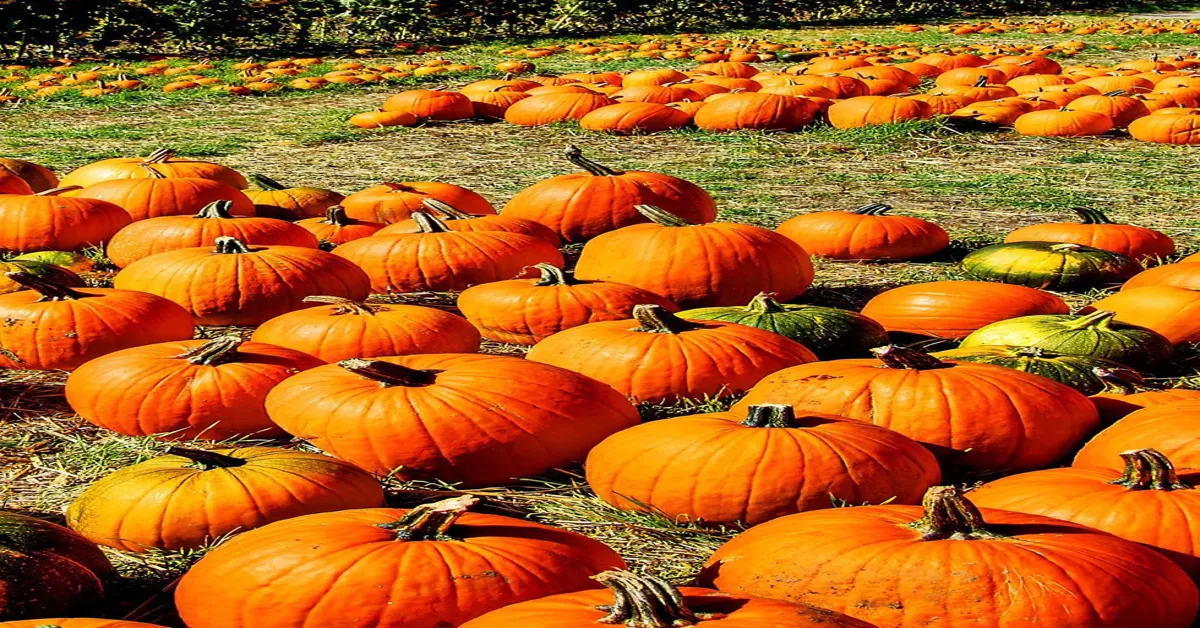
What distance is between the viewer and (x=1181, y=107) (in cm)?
1112

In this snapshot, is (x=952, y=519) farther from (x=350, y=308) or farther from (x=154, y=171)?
(x=154, y=171)

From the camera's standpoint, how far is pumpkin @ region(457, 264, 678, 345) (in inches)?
189

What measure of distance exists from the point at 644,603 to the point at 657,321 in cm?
230

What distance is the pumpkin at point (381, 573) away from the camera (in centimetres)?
248

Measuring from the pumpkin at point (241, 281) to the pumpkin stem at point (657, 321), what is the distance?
1.51 meters

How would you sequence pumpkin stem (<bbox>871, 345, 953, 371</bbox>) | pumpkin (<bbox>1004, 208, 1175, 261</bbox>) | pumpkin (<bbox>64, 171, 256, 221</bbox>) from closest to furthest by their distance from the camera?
pumpkin stem (<bbox>871, 345, 953, 371</bbox>), pumpkin (<bbox>1004, 208, 1175, 261</bbox>), pumpkin (<bbox>64, 171, 256, 221</bbox>)

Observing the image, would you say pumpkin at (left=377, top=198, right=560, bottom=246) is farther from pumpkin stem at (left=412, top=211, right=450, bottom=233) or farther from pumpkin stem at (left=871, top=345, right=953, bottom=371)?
pumpkin stem at (left=871, top=345, right=953, bottom=371)

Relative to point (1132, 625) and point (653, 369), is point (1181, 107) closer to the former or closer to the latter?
point (653, 369)

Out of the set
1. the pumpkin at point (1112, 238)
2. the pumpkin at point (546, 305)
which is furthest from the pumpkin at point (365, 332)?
the pumpkin at point (1112, 238)

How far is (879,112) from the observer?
437 inches

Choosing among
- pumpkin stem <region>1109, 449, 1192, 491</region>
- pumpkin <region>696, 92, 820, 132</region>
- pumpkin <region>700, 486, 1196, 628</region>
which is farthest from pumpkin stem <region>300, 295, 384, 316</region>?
pumpkin <region>696, 92, 820, 132</region>

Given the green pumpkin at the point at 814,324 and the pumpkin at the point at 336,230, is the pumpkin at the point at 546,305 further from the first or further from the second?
the pumpkin at the point at 336,230

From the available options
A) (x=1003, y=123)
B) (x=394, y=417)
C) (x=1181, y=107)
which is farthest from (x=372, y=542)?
(x=1181, y=107)

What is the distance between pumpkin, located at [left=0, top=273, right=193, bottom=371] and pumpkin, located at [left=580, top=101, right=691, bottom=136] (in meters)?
6.86
